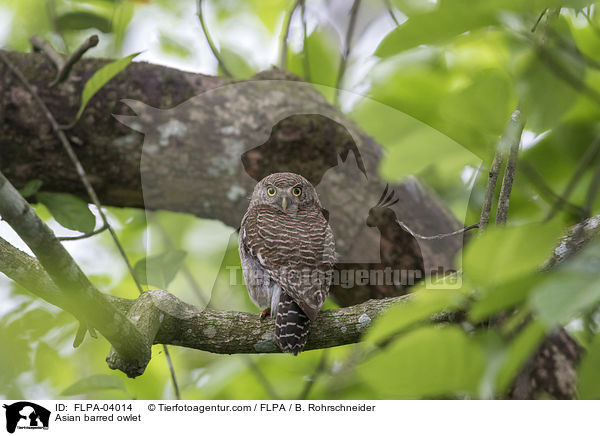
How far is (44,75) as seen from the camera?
1307 mm

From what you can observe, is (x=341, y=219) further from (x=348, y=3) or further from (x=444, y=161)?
(x=348, y=3)

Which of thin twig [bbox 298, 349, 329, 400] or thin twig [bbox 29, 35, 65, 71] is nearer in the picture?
thin twig [bbox 298, 349, 329, 400]

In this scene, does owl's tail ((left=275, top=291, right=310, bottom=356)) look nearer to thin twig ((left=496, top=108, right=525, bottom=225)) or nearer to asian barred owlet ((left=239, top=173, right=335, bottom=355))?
asian barred owlet ((left=239, top=173, right=335, bottom=355))

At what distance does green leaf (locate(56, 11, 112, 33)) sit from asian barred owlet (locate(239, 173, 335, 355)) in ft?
3.01

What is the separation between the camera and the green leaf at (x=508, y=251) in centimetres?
29

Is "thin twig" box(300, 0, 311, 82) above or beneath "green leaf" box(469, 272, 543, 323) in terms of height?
above

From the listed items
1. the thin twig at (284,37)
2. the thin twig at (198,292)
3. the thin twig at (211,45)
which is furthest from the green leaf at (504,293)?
the thin twig at (211,45)

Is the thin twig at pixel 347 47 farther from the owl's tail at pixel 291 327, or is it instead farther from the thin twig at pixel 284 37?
the owl's tail at pixel 291 327

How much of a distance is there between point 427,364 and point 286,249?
1.66 feet

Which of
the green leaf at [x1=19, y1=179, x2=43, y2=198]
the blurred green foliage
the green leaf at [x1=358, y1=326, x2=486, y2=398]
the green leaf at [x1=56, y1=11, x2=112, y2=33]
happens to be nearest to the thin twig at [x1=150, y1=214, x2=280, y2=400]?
the blurred green foliage

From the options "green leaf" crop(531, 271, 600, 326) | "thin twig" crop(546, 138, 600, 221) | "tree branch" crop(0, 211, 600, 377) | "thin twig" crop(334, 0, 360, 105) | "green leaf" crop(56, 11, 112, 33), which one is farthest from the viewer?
"green leaf" crop(56, 11, 112, 33)

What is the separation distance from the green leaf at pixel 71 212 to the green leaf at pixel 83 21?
1.91 feet

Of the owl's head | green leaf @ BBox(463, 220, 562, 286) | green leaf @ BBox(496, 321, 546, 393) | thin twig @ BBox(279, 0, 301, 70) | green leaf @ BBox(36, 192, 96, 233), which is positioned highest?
thin twig @ BBox(279, 0, 301, 70)

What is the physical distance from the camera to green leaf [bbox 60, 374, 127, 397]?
0.81m
